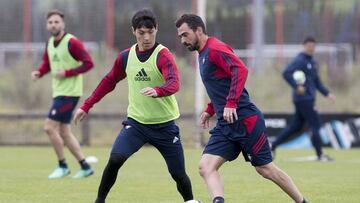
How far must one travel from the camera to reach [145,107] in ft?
32.9

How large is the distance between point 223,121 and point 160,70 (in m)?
0.88

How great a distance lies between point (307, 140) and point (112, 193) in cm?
1091

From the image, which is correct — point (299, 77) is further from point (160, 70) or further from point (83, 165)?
point (160, 70)

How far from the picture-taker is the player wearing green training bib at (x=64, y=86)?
47.3 feet

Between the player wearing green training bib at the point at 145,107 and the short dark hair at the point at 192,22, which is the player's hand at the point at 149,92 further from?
the short dark hair at the point at 192,22

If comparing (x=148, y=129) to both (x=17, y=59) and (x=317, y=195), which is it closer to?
(x=317, y=195)

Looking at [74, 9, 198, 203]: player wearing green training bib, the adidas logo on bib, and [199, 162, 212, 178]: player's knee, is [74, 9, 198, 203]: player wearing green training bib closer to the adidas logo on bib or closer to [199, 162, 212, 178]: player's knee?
the adidas logo on bib

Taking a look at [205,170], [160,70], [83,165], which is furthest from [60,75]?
[205,170]

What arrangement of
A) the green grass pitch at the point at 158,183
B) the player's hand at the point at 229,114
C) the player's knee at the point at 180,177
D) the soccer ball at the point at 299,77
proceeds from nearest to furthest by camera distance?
the player's hand at the point at 229,114 < the player's knee at the point at 180,177 < the green grass pitch at the point at 158,183 < the soccer ball at the point at 299,77

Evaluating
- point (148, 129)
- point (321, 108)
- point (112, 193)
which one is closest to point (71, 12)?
point (321, 108)

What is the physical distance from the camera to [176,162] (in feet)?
33.0

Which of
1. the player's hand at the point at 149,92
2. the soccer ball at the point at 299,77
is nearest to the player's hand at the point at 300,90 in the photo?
the soccer ball at the point at 299,77

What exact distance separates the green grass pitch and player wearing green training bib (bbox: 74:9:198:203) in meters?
1.49

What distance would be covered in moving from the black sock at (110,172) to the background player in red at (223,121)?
33.3 inches
